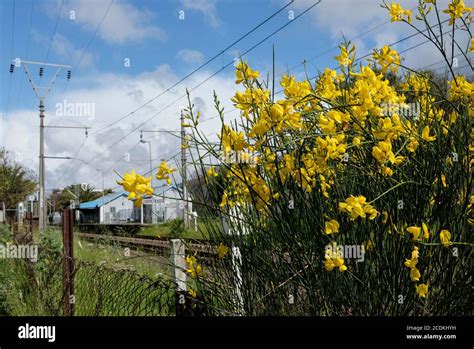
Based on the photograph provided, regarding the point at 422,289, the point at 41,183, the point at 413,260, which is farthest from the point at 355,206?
the point at 41,183

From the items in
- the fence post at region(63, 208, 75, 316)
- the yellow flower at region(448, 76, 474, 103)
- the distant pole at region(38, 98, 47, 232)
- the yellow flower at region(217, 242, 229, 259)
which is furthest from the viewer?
the distant pole at region(38, 98, 47, 232)

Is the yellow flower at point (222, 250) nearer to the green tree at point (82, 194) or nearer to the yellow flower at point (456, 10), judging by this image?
the yellow flower at point (456, 10)

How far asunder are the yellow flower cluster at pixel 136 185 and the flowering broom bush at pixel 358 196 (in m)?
0.25

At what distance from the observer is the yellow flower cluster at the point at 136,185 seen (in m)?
1.64

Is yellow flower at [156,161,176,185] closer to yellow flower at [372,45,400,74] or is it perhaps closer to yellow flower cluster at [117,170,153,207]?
yellow flower cluster at [117,170,153,207]

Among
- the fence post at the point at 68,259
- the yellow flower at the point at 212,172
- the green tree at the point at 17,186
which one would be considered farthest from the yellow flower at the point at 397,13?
the green tree at the point at 17,186

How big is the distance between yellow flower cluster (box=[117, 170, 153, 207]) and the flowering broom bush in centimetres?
25

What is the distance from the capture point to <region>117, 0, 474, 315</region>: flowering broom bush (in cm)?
178


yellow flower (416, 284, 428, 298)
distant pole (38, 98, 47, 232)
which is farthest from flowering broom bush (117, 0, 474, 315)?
distant pole (38, 98, 47, 232)

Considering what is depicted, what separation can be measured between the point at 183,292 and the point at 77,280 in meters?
2.68

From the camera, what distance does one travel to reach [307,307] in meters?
→ 1.94

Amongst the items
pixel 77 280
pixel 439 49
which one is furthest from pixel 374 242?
pixel 77 280

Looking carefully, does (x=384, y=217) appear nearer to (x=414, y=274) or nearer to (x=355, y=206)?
(x=414, y=274)

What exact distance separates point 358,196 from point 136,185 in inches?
29.7
